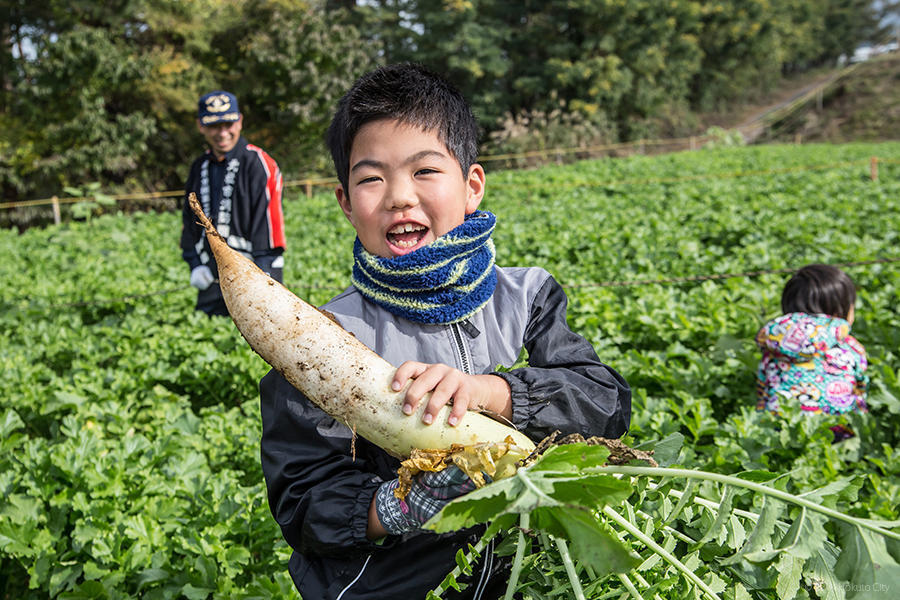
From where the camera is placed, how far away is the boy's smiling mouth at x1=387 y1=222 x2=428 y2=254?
155 cm

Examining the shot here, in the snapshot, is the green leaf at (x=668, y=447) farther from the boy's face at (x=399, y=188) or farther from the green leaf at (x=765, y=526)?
the boy's face at (x=399, y=188)

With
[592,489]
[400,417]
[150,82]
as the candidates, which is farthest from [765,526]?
[150,82]

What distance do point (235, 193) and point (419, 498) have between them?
4242mm

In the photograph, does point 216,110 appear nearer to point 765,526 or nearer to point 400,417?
point 400,417

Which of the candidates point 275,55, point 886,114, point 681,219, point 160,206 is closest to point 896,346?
point 681,219

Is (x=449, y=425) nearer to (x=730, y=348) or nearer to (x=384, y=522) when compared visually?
(x=384, y=522)

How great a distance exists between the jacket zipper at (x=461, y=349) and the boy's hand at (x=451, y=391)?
10.9 inches

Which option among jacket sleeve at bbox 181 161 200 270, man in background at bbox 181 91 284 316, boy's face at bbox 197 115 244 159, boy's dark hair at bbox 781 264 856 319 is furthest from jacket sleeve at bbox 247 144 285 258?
boy's dark hair at bbox 781 264 856 319

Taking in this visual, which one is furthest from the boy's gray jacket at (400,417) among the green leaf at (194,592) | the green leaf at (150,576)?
the green leaf at (150,576)

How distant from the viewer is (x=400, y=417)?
131cm

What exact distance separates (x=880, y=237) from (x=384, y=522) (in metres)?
8.40

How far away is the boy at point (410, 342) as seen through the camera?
137cm

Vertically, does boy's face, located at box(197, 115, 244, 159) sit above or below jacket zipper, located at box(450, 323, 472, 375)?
above

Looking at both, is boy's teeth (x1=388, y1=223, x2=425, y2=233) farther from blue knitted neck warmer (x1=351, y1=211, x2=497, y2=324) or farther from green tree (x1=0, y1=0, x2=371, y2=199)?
green tree (x1=0, y1=0, x2=371, y2=199)
